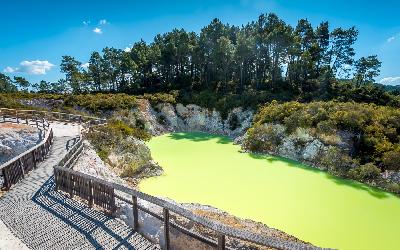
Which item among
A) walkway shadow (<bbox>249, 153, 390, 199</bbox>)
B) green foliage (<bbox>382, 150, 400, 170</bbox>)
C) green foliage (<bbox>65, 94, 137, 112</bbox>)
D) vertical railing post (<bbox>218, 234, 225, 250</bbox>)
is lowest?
walkway shadow (<bbox>249, 153, 390, 199</bbox>)

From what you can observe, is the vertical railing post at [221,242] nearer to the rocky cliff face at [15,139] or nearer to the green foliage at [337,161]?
the green foliage at [337,161]

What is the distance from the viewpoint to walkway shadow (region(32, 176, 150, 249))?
9727mm

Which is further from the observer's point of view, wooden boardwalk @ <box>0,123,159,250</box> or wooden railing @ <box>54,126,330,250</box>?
wooden boardwalk @ <box>0,123,159,250</box>

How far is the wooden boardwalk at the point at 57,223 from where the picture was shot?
9.77 metres

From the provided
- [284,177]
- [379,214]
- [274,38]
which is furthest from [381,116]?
[274,38]

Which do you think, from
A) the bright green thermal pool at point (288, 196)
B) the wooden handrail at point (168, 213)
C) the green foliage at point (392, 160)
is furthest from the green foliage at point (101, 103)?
the green foliage at point (392, 160)

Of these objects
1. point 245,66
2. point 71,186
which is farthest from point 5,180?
point 245,66

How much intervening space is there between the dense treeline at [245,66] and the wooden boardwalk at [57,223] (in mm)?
36642

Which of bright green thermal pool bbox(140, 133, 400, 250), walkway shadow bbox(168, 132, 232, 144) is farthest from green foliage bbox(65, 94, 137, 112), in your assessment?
bright green thermal pool bbox(140, 133, 400, 250)

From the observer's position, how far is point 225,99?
50469mm

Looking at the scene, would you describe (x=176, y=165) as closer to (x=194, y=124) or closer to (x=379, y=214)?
(x=379, y=214)

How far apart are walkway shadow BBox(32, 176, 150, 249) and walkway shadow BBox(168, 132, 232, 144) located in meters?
27.6

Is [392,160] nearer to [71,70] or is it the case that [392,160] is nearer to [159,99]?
[159,99]

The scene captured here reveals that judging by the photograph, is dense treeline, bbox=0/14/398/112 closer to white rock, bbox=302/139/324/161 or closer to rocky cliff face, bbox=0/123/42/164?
white rock, bbox=302/139/324/161
